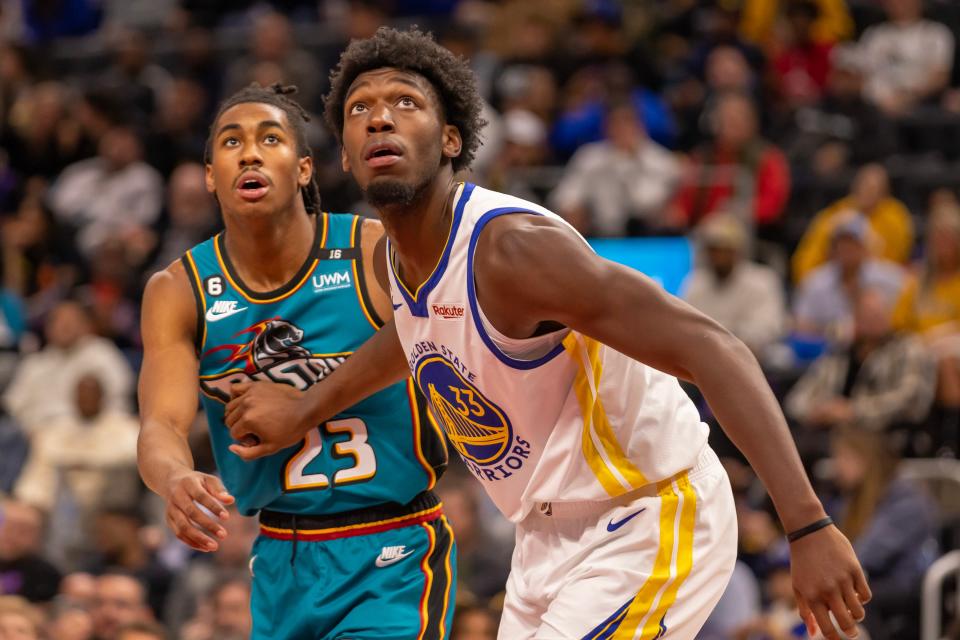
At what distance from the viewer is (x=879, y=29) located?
12.9m

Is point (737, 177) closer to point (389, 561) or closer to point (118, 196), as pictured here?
point (118, 196)

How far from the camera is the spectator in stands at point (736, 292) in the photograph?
33.9ft

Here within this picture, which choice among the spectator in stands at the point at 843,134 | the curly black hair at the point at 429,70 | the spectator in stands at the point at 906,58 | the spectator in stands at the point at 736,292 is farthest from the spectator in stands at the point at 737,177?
the curly black hair at the point at 429,70

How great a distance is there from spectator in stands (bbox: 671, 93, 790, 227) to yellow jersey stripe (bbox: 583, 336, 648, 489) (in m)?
7.66

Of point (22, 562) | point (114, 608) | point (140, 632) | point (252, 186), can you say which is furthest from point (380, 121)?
point (22, 562)

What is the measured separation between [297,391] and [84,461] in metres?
6.05

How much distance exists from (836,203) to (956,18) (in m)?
2.70

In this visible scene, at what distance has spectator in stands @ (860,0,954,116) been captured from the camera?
12.6 meters

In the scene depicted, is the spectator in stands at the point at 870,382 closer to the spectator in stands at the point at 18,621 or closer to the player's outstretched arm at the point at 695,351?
the spectator in stands at the point at 18,621

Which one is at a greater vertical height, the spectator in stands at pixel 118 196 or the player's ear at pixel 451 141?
the player's ear at pixel 451 141

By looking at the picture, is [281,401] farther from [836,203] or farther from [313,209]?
[836,203]

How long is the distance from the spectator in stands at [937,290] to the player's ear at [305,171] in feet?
18.6

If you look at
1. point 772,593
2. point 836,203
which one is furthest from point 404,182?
point 836,203

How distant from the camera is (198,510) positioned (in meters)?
3.85
